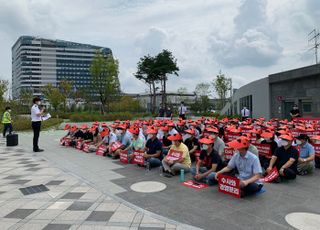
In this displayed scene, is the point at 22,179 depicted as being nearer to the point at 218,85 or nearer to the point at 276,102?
the point at 276,102

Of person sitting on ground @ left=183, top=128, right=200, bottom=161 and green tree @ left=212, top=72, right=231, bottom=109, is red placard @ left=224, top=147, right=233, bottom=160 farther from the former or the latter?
green tree @ left=212, top=72, right=231, bottom=109

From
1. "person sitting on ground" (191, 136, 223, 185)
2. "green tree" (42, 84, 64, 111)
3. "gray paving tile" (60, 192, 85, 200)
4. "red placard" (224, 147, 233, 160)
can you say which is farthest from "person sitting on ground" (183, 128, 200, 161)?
"green tree" (42, 84, 64, 111)

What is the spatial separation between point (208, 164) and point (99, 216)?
2.85 m

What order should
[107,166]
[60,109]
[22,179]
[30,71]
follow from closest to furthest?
[22,179], [107,166], [60,109], [30,71]

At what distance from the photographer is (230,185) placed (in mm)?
5391

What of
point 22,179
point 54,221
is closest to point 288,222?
point 54,221

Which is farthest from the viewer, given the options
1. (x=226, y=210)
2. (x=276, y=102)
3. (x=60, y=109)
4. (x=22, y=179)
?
(x=60, y=109)

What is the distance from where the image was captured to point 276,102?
75.4ft

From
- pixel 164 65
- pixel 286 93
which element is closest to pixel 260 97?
pixel 286 93

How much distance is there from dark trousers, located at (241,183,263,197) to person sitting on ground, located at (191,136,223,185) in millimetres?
812

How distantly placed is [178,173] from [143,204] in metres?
2.16

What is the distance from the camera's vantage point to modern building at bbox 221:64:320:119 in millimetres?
18984

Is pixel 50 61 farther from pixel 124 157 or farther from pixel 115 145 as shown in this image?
pixel 124 157

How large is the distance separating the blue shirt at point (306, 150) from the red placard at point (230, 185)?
9.14 feet
